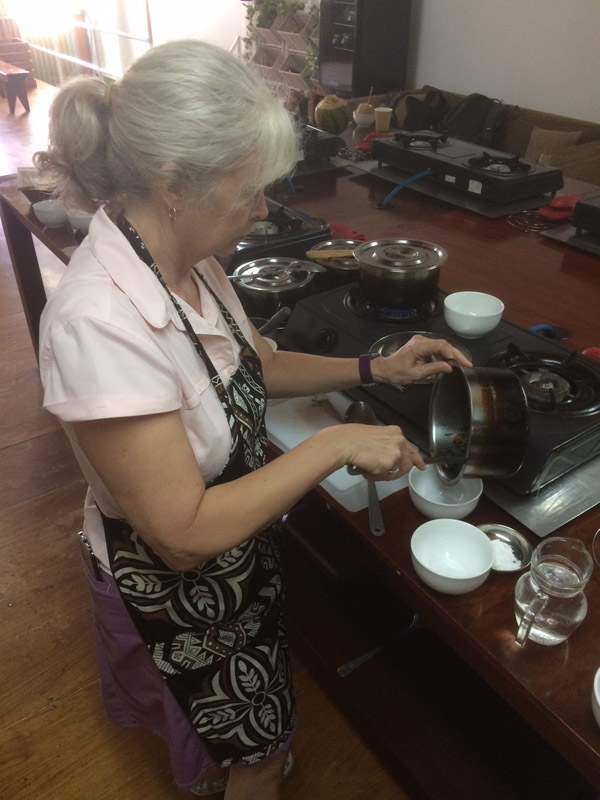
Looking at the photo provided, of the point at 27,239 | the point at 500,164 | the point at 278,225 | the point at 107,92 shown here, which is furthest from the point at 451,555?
the point at 27,239

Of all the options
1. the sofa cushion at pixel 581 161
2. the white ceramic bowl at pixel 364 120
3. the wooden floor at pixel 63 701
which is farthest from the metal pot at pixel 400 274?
the sofa cushion at pixel 581 161

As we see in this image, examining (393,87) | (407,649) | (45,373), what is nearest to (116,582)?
(45,373)

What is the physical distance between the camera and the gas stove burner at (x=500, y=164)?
6.91 feet

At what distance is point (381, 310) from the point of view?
1.31 m

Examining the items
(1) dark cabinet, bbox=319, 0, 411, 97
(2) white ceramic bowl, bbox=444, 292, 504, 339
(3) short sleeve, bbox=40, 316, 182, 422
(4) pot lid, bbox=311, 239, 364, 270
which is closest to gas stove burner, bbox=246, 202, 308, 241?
(4) pot lid, bbox=311, 239, 364, 270

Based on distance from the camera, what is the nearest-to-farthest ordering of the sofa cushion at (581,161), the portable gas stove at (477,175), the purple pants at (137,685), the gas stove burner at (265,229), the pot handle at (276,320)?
the purple pants at (137,685), the pot handle at (276,320), the gas stove burner at (265,229), the portable gas stove at (477,175), the sofa cushion at (581,161)

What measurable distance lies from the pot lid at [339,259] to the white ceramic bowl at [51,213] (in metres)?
0.90

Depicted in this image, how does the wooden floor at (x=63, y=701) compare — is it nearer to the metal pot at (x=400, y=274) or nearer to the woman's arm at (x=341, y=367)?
the woman's arm at (x=341, y=367)

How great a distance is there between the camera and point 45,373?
0.80 metres

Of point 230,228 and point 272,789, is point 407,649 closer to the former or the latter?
point 272,789

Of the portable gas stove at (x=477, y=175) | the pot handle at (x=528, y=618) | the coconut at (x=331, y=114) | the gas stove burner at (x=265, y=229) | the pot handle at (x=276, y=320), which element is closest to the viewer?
the pot handle at (x=528, y=618)

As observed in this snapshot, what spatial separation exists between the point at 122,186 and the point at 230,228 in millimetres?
158

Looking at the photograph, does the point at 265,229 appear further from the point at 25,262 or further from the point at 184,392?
the point at 25,262

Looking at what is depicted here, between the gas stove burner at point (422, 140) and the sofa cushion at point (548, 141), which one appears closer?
the gas stove burner at point (422, 140)
